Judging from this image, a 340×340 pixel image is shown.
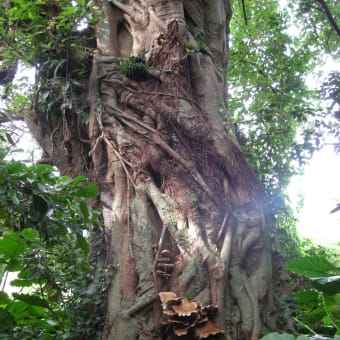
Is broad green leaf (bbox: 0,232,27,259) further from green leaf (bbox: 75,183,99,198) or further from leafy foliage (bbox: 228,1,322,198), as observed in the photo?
leafy foliage (bbox: 228,1,322,198)

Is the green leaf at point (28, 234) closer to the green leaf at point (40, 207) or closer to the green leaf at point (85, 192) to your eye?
the green leaf at point (40, 207)

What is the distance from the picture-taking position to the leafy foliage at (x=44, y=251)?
2023 mm

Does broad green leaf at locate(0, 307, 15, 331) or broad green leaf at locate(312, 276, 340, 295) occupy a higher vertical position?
broad green leaf at locate(0, 307, 15, 331)

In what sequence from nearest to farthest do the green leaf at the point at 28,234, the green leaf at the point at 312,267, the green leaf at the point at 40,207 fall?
1. the green leaf at the point at 312,267
2. the green leaf at the point at 28,234
3. the green leaf at the point at 40,207

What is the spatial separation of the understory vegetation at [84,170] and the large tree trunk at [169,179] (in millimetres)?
81

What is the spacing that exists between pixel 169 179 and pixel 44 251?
118 cm

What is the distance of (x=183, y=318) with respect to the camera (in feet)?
8.00

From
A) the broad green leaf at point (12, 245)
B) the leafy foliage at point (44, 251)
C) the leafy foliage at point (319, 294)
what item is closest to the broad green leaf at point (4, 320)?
the leafy foliage at point (44, 251)

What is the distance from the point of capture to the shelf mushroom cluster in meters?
2.40

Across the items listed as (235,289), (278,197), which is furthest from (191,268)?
(278,197)

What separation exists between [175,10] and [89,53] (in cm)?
96

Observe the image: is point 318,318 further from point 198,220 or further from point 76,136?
point 76,136

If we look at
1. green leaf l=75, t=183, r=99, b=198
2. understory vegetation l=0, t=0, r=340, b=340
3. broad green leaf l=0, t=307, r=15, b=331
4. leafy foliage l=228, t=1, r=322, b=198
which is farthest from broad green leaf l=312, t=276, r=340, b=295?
leafy foliage l=228, t=1, r=322, b=198

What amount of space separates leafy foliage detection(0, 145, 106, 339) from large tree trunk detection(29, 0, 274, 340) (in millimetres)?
247
